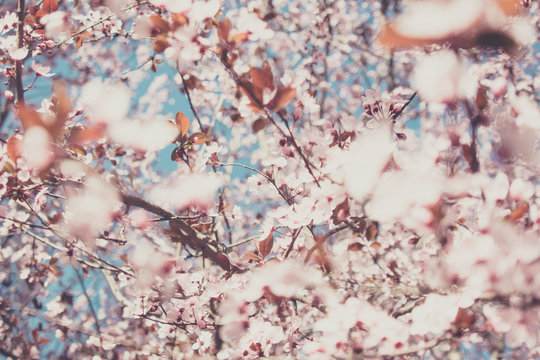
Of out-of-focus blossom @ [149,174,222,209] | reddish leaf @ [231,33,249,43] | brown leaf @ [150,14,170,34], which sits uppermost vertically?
brown leaf @ [150,14,170,34]

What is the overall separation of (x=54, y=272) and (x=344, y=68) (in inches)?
214

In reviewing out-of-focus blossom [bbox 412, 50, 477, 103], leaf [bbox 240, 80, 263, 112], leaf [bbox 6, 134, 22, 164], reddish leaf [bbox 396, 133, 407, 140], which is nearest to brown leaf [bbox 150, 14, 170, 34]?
leaf [bbox 240, 80, 263, 112]

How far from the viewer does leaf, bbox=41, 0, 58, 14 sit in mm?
1550

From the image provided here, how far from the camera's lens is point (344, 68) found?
6.02 meters

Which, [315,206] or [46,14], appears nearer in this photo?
[315,206]

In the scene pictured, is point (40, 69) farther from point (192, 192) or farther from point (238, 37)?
point (238, 37)

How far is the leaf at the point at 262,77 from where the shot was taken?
0.79m

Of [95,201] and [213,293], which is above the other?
[95,201]

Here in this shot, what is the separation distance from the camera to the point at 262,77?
807 millimetres

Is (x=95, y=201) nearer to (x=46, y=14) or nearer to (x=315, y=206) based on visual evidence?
(x=315, y=206)

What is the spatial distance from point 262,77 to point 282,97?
70 mm

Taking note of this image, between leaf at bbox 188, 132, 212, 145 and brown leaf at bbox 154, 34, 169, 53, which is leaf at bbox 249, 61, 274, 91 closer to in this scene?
brown leaf at bbox 154, 34, 169, 53

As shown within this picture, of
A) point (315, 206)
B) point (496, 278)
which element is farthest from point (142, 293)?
point (496, 278)

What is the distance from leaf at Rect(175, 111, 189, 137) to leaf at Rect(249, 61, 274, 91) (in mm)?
503
